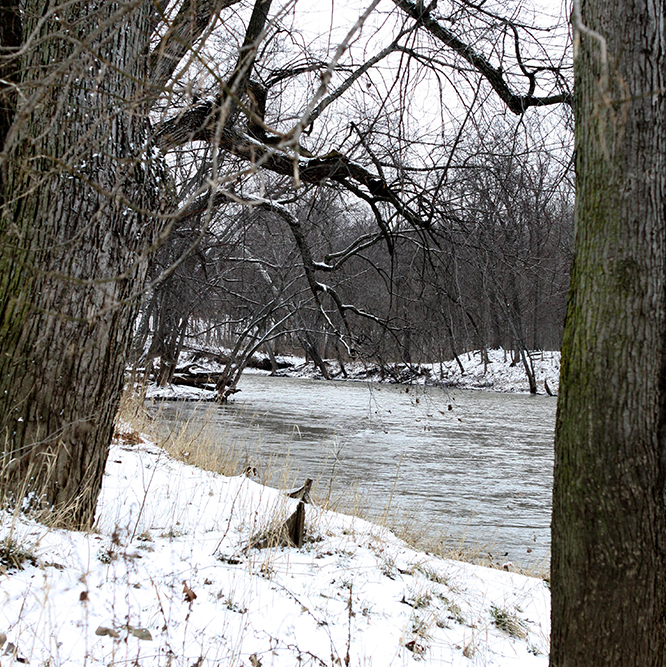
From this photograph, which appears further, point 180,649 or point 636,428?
point 180,649

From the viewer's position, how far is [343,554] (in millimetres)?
4148

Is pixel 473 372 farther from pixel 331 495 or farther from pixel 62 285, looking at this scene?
pixel 62 285

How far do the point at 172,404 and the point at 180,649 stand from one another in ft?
43.3

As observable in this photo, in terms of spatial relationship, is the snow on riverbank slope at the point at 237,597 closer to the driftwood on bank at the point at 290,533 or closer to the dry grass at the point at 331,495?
the driftwood on bank at the point at 290,533

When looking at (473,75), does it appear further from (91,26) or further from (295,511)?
(295,511)

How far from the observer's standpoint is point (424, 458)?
10555 millimetres

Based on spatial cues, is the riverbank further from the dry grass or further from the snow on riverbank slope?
the snow on riverbank slope

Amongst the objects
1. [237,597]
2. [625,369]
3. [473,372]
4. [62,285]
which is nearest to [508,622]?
[237,597]

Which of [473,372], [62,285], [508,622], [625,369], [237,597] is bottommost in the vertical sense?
[508,622]

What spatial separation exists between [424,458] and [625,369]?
347 inches

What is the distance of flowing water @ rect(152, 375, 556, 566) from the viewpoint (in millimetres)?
6711

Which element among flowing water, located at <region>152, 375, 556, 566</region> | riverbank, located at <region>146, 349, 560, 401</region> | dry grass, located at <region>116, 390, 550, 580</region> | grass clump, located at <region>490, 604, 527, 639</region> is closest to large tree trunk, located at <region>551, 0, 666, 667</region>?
grass clump, located at <region>490, 604, 527, 639</region>

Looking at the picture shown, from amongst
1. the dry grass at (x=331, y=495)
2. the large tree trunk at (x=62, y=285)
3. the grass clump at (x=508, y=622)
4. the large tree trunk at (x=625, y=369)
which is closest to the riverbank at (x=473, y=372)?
the dry grass at (x=331, y=495)

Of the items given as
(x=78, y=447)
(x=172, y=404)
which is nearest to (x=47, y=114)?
(x=78, y=447)
